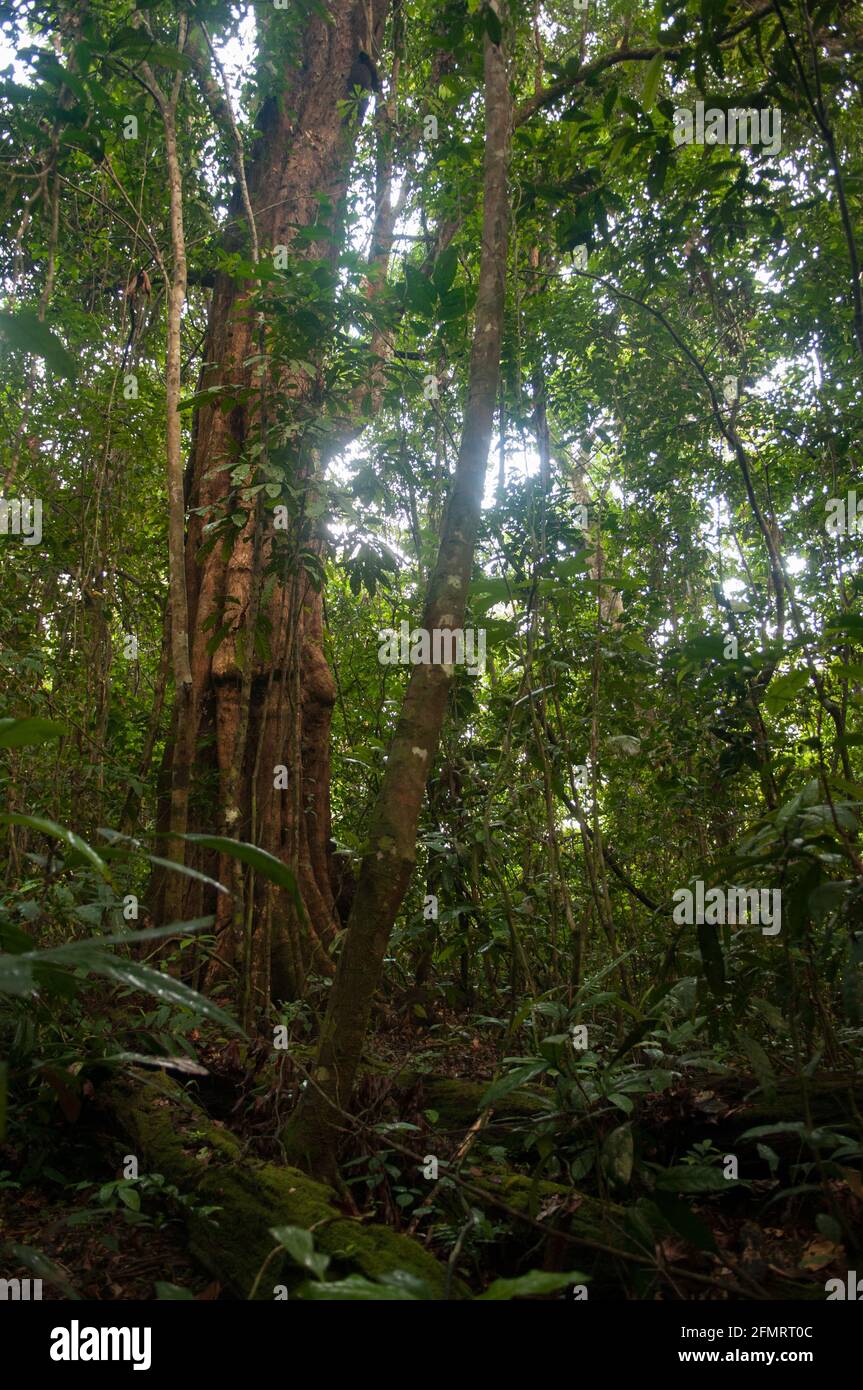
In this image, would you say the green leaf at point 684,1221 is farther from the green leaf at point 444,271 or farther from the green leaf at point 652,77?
the green leaf at point 444,271

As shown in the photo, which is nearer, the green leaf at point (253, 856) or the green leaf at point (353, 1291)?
the green leaf at point (353, 1291)

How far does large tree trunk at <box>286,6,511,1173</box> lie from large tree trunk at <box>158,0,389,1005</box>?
98 cm

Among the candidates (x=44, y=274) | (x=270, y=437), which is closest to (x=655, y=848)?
(x=270, y=437)

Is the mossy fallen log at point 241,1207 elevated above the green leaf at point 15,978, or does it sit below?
below

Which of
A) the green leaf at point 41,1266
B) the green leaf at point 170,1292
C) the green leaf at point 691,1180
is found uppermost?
the green leaf at point 41,1266

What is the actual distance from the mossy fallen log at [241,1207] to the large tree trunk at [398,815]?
0.18m

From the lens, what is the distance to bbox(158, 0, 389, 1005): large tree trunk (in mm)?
3762

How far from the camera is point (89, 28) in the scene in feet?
12.2

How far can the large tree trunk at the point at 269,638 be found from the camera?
376 cm

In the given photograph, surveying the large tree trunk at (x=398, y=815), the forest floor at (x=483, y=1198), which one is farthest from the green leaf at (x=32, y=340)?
the forest floor at (x=483, y=1198)

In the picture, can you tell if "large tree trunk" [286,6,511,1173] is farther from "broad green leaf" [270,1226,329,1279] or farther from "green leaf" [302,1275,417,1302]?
"green leaf" [302,1275,417,1302]

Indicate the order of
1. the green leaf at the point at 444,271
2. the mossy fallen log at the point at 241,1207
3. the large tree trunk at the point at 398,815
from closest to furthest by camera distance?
1. the mossy fallen log at the point at 241,1207
2. the large tree trunk at the point at 398,815
3. the green leaf at the point at 444,271
